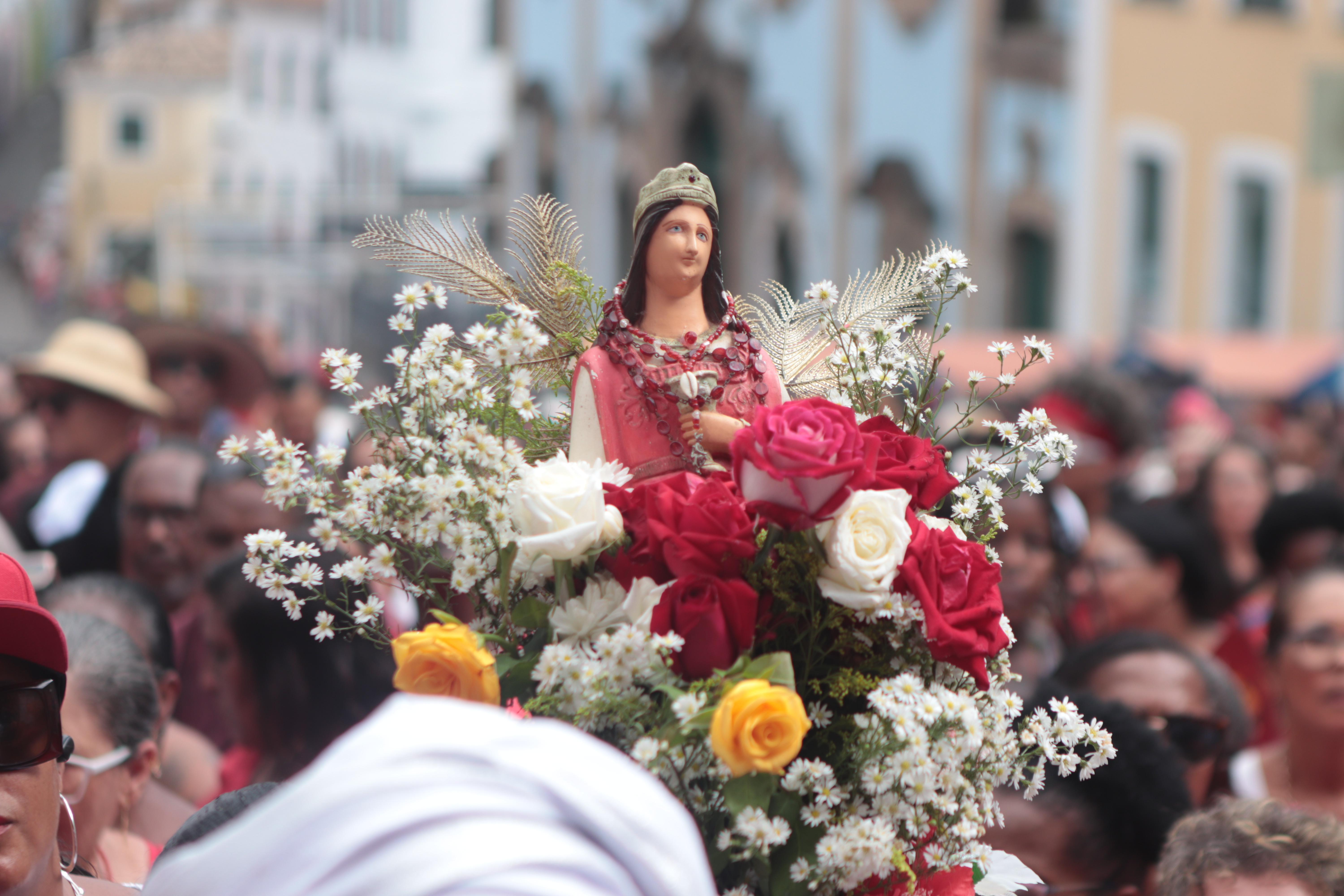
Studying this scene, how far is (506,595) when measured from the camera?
72.1 inches

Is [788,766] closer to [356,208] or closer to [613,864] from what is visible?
[613,864]

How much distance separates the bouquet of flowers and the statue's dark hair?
14 centimetres

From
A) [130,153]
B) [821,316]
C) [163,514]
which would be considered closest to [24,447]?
[163,514]

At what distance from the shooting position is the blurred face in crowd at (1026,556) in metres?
4.52

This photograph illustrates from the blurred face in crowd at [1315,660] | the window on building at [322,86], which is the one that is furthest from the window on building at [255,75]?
the blurred face in crowd at [1315,660]

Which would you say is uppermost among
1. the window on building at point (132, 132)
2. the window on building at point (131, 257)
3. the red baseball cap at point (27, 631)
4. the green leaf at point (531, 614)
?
the green leaf at point (531, 614)

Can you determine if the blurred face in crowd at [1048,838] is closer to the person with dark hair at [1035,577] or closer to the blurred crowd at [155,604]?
the blurred crowd at [155,604]

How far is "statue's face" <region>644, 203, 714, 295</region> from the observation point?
204cm

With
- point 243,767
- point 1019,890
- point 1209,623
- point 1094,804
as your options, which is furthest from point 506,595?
point 1209,623

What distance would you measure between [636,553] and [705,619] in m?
0.14

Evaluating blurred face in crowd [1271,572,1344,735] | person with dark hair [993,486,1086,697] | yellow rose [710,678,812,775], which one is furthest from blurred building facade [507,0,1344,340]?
yellow rose [710,678,812,775]

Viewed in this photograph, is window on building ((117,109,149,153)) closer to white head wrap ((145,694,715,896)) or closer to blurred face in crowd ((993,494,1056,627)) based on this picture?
blurred face in crowd ((993,494,1056,627))

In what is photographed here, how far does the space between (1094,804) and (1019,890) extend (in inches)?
35.7

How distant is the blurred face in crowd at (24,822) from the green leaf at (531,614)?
25.8 inches
